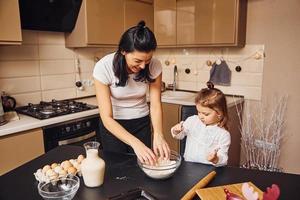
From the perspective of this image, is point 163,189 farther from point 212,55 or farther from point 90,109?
point 212,55

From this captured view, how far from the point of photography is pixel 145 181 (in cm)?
97

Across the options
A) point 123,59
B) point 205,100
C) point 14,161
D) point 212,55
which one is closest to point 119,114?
point 123,59

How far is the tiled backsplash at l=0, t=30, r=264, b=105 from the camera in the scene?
2168 millimetres

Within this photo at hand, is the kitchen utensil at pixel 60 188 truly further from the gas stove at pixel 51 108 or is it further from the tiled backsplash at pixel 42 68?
the tiled backsplash at pixel 42 68

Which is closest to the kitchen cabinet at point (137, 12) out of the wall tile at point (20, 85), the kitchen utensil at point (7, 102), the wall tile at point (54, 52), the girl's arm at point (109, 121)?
the wall tile at point (54, 52)

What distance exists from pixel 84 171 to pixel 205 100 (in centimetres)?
70

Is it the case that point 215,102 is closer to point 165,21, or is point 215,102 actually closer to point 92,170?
point 92,170

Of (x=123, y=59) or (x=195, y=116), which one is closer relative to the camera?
(x=123, y=59)

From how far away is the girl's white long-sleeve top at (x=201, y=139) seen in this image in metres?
1.30

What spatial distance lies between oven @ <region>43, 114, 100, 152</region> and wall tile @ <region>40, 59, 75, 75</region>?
60 cm

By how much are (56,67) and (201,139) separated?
1.58 meters

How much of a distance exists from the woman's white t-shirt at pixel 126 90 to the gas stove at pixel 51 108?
2.06 ft

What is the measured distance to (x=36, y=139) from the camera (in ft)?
5.89

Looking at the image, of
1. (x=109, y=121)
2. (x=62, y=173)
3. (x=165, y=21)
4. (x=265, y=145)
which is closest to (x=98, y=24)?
(x=165, y=21)
